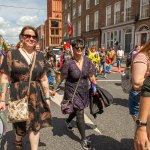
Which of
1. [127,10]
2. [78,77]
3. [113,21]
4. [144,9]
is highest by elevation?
[127,10]

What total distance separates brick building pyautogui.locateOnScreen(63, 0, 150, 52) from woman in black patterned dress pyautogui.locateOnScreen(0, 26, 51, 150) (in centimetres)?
1362

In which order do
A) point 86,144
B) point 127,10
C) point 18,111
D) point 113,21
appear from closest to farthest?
point 18,111 < point 86,144 < point 127,10 < point 113,21

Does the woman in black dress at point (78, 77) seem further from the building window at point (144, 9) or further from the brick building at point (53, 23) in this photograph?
the brick building at point (53, 23)

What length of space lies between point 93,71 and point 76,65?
339 mm

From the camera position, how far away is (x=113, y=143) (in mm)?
3725

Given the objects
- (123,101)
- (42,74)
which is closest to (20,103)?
(42,74)

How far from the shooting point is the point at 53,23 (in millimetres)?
62906

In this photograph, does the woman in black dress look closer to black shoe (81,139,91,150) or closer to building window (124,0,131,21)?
black shoe (81,139,91,150)

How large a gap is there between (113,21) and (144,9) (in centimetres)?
560

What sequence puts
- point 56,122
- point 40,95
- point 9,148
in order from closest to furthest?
point 40,95 < point 9,148 < point 56,122

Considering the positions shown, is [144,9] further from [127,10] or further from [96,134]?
[96,134]

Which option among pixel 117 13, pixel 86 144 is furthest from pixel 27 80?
pixel 117 13

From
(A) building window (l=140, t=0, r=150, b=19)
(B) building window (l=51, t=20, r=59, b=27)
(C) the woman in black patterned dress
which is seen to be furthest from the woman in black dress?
(B) building window (l=51, t=20, r=59, b=27)

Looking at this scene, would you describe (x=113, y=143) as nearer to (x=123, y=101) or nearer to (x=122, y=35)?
(x=123, y=101)
